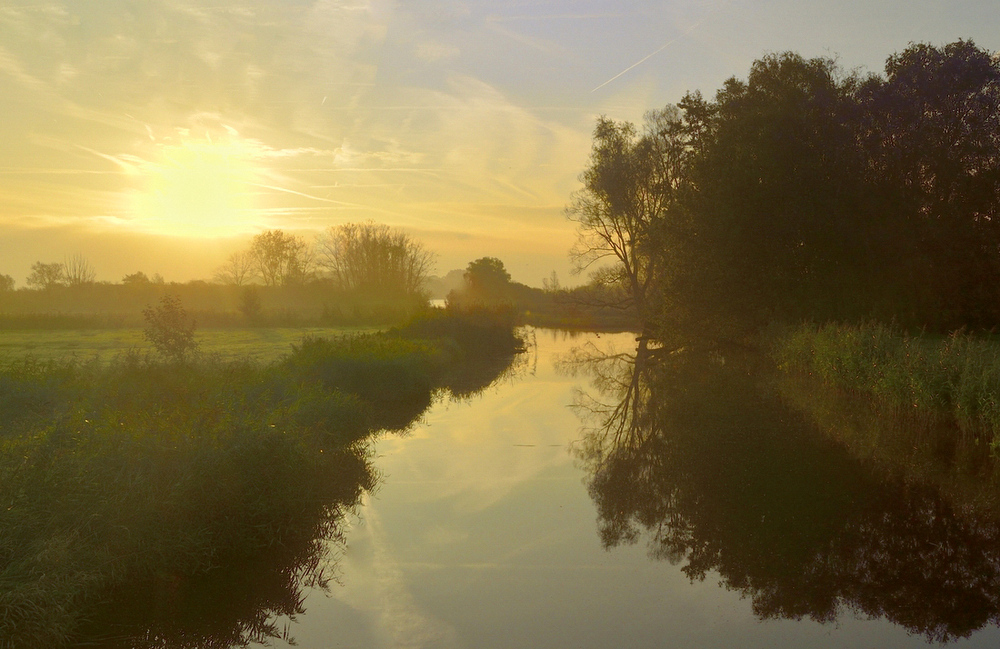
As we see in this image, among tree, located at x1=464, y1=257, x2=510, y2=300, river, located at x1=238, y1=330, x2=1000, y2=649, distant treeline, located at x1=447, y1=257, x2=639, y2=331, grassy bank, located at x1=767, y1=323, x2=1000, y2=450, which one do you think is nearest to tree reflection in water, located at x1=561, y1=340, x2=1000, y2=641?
river, located at x1=238, y1=330, x2=1000, y2=649

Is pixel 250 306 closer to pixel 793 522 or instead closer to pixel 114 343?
pixel 114 343

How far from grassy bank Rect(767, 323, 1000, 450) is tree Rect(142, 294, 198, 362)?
14.6 metres

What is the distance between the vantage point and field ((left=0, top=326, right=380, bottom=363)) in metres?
24.6

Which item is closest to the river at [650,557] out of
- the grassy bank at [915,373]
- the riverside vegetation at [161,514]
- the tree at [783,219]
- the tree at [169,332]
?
the riverside vegetation at [161,514]

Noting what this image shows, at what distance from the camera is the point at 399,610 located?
6.20 m

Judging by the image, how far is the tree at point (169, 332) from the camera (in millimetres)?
14719

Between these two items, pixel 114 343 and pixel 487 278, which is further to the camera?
pixel 487 278

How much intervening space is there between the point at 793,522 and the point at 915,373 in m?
6.48

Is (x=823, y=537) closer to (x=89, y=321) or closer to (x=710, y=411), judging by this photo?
(x=710, y=411)

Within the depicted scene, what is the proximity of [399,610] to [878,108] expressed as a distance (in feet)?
79.4

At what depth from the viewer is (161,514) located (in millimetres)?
6629

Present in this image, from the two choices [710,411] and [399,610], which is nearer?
[399,610]

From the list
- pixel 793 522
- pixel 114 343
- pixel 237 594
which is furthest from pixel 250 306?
pixel 793 522

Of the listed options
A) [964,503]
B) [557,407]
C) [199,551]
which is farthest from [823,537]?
[557,407]
